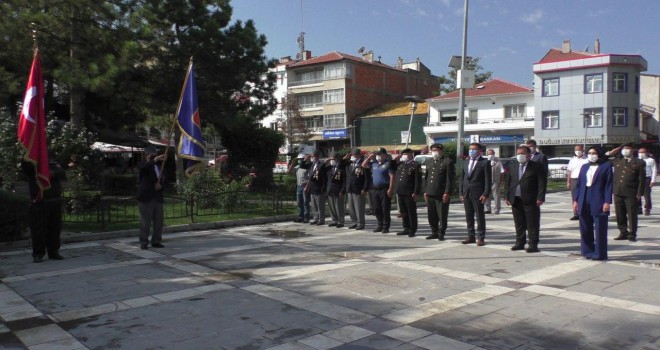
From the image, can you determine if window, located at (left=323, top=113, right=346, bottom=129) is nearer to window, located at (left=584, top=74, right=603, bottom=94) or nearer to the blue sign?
the blue sign

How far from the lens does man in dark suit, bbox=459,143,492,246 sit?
31.6ft

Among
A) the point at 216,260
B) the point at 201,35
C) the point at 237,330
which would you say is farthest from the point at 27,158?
the point at 201,35

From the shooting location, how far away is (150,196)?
387 inches

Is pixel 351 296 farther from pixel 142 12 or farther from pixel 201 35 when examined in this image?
pixel 201 35

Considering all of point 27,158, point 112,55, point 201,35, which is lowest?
point 27,158

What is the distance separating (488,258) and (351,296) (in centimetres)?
317

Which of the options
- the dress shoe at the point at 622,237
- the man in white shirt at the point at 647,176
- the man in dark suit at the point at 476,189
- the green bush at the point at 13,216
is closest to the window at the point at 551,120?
the man in white shirt at the point at 647,176

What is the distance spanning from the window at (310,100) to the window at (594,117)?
27.1 metres

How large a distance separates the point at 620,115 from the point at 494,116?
1022 cm

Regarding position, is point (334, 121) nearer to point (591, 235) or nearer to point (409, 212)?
point (409, 212)

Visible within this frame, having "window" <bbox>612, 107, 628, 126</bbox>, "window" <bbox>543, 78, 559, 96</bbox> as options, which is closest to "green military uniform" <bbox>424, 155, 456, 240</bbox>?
"window" <bbox>612, 107, 628, 126</bbox>

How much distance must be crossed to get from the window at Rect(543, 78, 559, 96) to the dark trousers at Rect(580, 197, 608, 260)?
137 feet

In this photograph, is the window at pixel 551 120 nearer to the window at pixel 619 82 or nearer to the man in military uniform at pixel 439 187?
the window at pixel 619 82

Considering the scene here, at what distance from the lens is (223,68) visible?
20.2 meters
